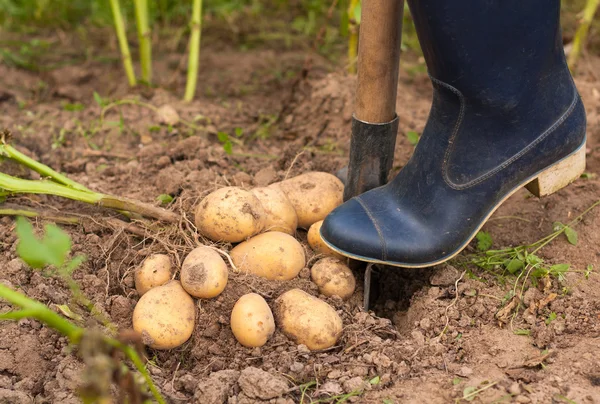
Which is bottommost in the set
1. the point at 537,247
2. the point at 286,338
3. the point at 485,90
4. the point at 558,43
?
the point at 286,338

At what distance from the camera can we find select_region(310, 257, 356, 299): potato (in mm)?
1673

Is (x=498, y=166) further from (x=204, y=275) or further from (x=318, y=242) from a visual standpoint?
(x=204, y=275)

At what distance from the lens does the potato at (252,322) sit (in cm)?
149

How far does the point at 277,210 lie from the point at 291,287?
0.78 ft

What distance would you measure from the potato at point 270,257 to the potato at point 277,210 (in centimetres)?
9

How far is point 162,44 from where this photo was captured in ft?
Result: 11.1

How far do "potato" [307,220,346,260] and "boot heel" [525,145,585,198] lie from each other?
1.86ft

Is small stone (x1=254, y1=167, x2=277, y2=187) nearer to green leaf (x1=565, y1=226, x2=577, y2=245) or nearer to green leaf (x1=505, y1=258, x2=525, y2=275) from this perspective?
green leaf (x1=505, y1=258, x2=525, y2=275)

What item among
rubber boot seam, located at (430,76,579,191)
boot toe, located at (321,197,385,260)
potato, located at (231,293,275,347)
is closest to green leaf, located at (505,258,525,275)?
rubber boot seam, located at (430,76,579,191)

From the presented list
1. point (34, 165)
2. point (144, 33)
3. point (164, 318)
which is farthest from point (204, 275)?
point (144, 33)

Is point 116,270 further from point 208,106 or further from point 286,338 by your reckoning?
point 208,106

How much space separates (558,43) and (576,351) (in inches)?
29.6

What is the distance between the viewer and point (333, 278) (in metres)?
1.67

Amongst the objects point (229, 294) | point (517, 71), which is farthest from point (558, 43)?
point (229, 294)
